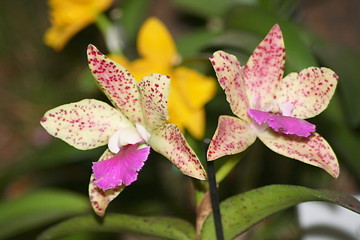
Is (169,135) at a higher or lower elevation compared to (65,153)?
higher

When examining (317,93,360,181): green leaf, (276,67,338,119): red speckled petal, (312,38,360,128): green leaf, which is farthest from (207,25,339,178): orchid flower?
(317,93,360,181): green leaf

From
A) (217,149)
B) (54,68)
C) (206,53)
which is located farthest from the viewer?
(54,68)

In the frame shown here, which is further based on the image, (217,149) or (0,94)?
(0,94)

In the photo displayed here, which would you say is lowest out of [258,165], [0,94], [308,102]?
[0,94]

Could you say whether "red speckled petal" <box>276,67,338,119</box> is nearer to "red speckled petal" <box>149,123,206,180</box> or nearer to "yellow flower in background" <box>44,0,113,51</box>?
"red speckled petal" <box>149,123,206,180</box>

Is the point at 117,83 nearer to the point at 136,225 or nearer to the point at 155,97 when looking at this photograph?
the point at 155,97

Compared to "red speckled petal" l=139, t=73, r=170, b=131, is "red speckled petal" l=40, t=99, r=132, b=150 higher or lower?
lower

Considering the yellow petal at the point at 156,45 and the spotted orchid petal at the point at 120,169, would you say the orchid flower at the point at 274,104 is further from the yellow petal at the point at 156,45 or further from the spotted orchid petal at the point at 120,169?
the yellow petal at the point at 156,45

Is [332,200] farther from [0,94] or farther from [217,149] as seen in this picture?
[0,94]

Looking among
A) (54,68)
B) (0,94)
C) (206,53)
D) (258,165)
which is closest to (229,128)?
(206,53)
